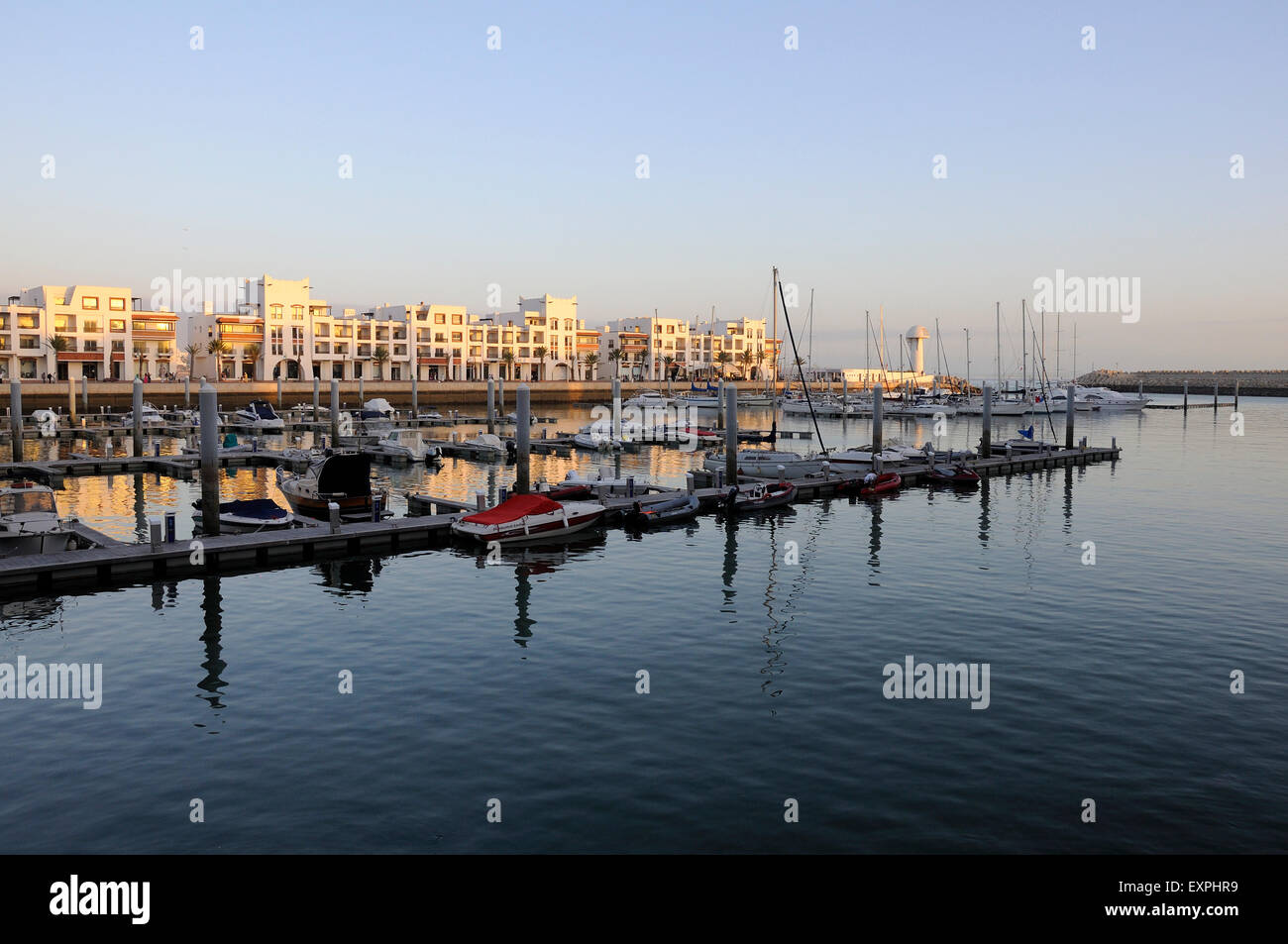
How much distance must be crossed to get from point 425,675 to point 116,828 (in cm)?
792

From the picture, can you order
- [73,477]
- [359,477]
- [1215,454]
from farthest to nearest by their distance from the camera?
[1215,454] < [73,477] < [359,477]

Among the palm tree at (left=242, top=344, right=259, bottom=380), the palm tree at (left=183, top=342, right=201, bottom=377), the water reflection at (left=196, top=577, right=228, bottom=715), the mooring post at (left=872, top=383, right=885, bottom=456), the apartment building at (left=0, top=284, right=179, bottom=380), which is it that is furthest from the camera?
the palm tree at (left=242, top=344, right=259, bottom=380)

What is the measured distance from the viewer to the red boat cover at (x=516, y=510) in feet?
125

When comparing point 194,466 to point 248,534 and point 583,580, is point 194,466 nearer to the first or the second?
point 248,534

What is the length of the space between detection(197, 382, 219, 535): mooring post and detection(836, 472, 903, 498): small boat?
32.3 m

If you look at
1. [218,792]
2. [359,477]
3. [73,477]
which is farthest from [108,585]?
[73,477]

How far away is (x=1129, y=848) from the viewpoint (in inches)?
555

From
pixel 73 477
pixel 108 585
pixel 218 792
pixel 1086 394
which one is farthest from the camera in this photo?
pixel 1086 394

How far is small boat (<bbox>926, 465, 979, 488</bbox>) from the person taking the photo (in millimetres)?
58188

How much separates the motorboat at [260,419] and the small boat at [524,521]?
61.5 m

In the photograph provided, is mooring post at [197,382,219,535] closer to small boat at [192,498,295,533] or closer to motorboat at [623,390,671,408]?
small boat at [192,498,295,533]

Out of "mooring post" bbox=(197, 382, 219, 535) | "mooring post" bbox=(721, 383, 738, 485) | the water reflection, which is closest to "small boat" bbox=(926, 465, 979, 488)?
"mooring post" bbox=(721, 383, 738, 485)

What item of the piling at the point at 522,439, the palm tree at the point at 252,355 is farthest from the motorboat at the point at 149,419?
the piling at the point at 522,439
